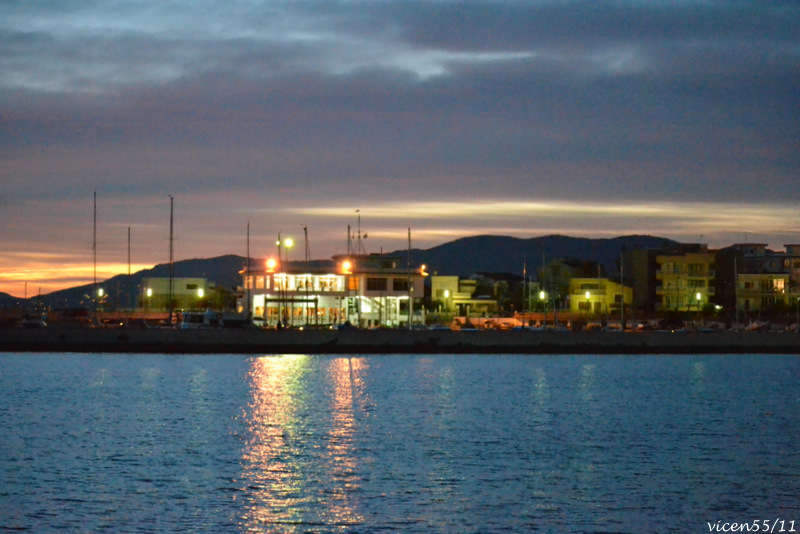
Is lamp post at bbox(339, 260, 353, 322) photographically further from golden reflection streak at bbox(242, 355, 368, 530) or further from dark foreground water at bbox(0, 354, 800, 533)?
golden reflection streak at bbox(242, 355, 368, 530)

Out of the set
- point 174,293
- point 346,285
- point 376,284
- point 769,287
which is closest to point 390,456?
point 376,284

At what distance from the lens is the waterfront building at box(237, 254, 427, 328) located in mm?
119750

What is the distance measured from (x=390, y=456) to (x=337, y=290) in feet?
283

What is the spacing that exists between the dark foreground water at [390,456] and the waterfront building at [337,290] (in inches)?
1973

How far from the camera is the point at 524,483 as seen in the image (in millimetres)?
30062

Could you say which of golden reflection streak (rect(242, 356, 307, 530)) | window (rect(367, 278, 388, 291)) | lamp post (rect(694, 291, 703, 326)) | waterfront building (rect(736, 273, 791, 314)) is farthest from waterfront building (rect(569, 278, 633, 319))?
golden reflection streak (rect(242, 356, 307, 530))

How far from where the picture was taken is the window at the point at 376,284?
120 metres

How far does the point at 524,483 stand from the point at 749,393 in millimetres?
38481

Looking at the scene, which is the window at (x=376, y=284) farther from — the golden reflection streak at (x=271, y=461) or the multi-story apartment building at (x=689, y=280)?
the golden reflection streak at (x=271, y=461)

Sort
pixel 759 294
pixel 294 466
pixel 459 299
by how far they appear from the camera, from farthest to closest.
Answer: pixel 459 299 < pixel 759 294 < pixel 294 466

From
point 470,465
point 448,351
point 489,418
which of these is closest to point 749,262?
point 448,351

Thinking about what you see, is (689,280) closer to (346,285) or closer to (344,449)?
(346,285)

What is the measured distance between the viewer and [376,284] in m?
120

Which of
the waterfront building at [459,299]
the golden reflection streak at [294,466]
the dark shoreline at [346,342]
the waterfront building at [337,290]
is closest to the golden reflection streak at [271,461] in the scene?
the golden reflection streak at [294,466]
